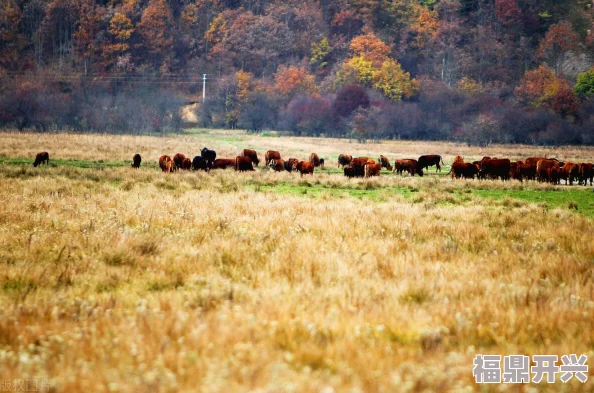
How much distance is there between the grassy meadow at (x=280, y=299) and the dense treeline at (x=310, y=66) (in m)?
69.7

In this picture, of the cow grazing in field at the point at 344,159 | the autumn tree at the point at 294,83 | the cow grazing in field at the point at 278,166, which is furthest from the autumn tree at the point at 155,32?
the cow grazing in field at the point at 278,166

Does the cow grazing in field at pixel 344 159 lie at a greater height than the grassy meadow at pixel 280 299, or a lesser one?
greater

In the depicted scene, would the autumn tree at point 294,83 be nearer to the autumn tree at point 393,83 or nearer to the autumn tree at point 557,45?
the autumn tree at point 393,83

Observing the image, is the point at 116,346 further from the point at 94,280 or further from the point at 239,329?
the point at 94,280

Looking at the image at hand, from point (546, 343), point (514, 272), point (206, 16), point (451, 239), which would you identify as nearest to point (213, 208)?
point (451, 239)

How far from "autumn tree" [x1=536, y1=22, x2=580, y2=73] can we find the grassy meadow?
→ 131832 millimetres

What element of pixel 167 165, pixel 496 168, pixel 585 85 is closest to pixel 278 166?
pixel 167 165

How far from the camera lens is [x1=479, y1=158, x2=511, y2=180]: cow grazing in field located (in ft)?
96.5

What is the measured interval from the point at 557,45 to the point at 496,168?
120 meters

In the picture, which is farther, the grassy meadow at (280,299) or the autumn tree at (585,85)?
the autumn tree at (585,85)

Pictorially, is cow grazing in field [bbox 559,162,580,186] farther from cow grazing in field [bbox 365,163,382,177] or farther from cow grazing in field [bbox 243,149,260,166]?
cow grazing in field [bbox 243,149,260,166]

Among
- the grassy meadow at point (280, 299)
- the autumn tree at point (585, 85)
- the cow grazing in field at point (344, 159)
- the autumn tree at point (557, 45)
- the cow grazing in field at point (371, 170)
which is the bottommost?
the grassy meadow at point (280, 299)

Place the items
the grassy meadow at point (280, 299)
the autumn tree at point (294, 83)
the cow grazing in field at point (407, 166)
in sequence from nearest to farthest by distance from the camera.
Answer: the grassy meadow at point (280, 299), the cow grazing in field at point (407, 166), the autumn tree at point (294, 83)

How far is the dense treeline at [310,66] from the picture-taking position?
87.6 metres
